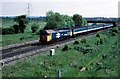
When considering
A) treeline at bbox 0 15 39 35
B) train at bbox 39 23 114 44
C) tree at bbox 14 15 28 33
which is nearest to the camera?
train at bbox 39 23 114 44

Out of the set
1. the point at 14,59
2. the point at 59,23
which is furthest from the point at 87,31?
the point at 14,59

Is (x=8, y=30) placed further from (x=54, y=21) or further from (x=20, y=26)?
(x=54, y=21)

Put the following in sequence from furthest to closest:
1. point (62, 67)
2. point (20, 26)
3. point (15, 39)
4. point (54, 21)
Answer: point (54, 21) → point (20, 26) → point (15, 39) → point (62, 67)

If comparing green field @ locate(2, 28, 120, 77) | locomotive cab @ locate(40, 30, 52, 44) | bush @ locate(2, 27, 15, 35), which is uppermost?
locomotive cab @ locate(40, 30, 52, 44)

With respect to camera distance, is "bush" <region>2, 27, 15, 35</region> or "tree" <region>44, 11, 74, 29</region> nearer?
"bush" <region>2, 27, 15, 35</region>

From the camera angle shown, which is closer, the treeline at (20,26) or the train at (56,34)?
the train at (56,34)

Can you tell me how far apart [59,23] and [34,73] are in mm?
74709

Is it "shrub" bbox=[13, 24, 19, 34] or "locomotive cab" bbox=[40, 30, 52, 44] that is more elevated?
"locomotive cab" bbox=[40, 30, 52, 44]

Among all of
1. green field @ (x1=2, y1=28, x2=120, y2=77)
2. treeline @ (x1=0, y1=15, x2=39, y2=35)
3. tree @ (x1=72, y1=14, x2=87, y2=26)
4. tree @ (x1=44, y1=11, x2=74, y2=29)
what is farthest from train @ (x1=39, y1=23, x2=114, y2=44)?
tree @ (x1=72, y1=14, x2=87, y2=26)

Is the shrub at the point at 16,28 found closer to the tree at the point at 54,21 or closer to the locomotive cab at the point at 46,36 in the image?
the tree at the point at 54,21

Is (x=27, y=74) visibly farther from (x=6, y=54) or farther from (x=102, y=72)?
(x=6, y=54)

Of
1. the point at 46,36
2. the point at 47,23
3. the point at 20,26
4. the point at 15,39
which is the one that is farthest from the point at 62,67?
the point at 47,23

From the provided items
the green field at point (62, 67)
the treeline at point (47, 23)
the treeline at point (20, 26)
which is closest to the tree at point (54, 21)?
the treeline at point (47, 23)

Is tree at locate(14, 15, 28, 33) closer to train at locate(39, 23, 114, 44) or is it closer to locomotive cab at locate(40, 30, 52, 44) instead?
train at locate(39, 23, 114, 44)
